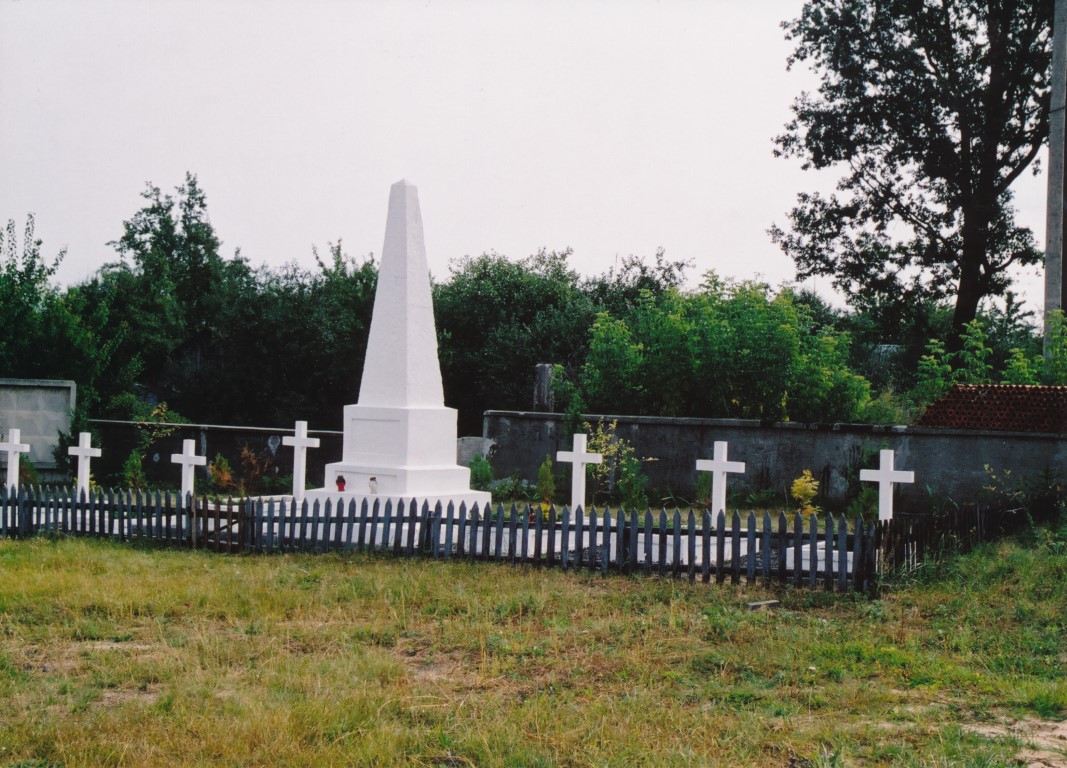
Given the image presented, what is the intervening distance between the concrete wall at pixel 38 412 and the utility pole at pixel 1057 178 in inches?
744

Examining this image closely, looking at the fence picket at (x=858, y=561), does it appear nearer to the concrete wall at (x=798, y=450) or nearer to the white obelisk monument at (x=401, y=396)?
the white obelisk monument at (x=401, y=396)

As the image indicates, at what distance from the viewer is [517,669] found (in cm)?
659

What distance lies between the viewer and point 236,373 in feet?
104

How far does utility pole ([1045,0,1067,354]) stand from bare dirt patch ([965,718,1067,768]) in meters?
14.1

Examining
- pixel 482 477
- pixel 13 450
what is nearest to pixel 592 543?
pixel 482 477

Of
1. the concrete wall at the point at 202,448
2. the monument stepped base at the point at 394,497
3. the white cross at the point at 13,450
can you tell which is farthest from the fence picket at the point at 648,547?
the concrete wall at the point at 202,448

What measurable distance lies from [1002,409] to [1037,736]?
468 inches

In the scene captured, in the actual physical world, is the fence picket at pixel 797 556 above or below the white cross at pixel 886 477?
below

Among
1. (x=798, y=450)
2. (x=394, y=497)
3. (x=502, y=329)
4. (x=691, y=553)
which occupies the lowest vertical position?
(x=691, y=553)

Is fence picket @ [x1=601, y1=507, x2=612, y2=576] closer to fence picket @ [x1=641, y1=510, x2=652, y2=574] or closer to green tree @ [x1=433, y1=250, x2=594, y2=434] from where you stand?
fence picket @ [x1=641, y1=510, x2=652, y2=574]

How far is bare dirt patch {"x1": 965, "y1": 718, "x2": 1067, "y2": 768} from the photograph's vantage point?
4914mm

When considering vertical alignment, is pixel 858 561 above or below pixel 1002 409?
below

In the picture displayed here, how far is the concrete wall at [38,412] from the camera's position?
18.8 metres

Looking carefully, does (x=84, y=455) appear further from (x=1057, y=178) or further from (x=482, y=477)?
(x=1057, y=178)
